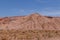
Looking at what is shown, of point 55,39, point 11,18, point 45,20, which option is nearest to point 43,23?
point 45,20

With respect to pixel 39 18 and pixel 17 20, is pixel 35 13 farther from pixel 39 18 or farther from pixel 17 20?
pixel 17 20

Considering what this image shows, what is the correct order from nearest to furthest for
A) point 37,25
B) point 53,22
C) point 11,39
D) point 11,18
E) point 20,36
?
1. point 11,39
2. point 20,36
3. point 37,25
4. point 53,22
5. point 11,18

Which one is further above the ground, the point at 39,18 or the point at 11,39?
the point at 39,18

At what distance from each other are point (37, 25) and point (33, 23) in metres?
1.25

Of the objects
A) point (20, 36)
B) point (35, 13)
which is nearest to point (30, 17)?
point (35, 13)

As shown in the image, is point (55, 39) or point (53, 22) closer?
point (55, 39)

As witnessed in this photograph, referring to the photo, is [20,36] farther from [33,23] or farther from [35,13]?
[35,13]

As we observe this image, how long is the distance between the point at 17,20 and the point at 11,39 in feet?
Result: 91.8

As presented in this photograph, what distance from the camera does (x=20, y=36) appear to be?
27859mm

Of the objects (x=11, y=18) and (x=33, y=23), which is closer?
(x=33, y=23)

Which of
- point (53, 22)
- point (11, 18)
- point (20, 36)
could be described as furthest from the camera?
point (11, 18)

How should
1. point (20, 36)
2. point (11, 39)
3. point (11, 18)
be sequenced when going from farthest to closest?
1. point (11, 18)
2. point (20, 36)
3. point (11, 39)

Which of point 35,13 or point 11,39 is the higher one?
point 35,13

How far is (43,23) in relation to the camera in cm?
5094
